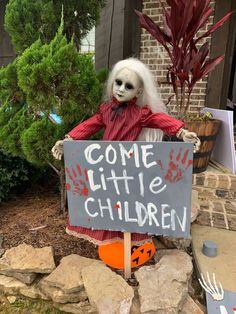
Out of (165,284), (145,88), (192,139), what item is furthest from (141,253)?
(145,88)

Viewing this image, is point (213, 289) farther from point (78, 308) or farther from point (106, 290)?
point (78, 308)

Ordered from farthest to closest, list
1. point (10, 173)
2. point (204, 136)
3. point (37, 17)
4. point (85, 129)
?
point (204, 136)
point (10, 173)
point (37, 17)
point (85, 129)

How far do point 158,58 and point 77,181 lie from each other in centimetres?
266

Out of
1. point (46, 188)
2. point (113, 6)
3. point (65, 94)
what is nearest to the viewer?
point (65, 94)

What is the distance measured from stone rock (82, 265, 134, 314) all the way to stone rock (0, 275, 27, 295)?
16.6 inches

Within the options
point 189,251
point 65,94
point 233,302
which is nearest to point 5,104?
point 65,94

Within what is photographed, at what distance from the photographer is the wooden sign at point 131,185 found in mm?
1543

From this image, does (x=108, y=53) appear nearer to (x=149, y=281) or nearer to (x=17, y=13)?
(x=17, y=13)

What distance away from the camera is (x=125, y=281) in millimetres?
1685

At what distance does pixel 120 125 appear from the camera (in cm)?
179

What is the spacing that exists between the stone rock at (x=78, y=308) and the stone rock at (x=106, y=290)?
104mm

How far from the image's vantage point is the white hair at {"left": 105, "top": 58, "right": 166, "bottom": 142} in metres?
1.74

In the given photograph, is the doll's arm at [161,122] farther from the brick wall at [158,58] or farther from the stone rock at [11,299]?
the brick wall at [158,58]

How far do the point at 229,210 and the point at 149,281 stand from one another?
1337 millimetres
